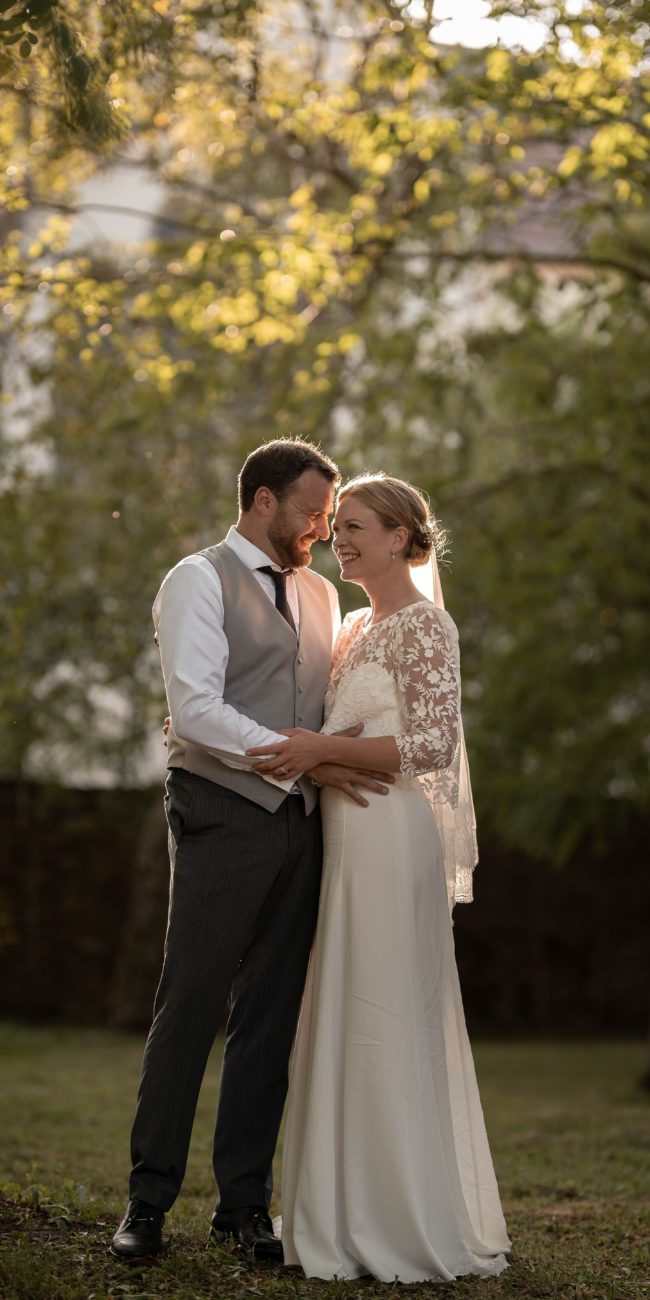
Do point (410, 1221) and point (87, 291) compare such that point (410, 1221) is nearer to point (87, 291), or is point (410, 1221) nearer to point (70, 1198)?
point (70, 1198)

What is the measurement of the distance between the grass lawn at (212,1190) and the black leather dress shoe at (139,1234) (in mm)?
46

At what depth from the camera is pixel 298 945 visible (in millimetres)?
4410

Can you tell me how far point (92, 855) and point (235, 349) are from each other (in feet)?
19.4

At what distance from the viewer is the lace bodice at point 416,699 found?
169 inches

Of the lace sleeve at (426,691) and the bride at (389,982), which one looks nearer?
the bride at (389,982)

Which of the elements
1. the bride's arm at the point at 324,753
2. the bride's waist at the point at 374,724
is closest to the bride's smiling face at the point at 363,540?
the bride's waist at the point at 374,724

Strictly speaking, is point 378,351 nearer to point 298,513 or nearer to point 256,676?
point 298,513

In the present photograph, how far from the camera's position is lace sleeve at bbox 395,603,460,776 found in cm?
428

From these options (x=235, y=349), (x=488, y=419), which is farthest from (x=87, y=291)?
(x=488, y=419)

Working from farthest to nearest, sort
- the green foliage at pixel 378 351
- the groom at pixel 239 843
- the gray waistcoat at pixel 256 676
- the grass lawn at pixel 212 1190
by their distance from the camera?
the green foliage at pixel 378 351 → the gray waistcoat at pixel 256 676 → the groom at pixel 239 843 → the grass lawn at pixel 212 1190

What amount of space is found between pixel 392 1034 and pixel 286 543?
141 centimetres

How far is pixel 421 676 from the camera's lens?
14.1 feet

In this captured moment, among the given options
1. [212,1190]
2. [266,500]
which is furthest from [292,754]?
[212,1190]

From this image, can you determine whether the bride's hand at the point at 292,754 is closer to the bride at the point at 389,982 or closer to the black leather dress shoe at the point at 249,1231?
the bride at the point at 389,982
